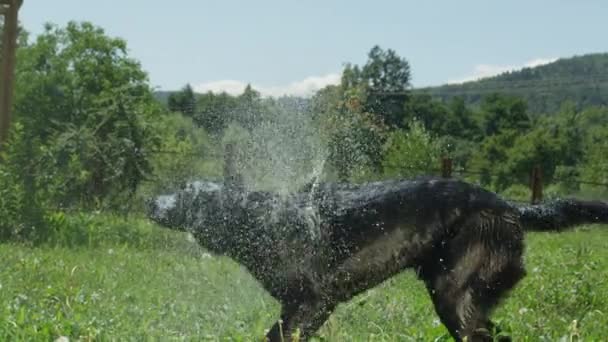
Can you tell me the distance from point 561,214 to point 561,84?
124m

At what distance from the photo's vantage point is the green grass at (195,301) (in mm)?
4614

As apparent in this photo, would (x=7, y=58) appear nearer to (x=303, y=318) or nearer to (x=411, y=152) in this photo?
(x=303, y=318)

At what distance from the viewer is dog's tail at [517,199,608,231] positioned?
5379mm

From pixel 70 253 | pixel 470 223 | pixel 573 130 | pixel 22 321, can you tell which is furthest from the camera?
pixel 573 130

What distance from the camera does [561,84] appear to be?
124000 millimetres

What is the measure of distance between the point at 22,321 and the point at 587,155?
71527 millimetres

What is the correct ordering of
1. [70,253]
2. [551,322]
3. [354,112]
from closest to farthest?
[551,322] → [70,253] → [354,112]

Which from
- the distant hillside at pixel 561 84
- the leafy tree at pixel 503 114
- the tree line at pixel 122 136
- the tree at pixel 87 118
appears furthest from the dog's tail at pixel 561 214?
the distant hillside at pixel 561 84

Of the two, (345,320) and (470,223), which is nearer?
(470,223)

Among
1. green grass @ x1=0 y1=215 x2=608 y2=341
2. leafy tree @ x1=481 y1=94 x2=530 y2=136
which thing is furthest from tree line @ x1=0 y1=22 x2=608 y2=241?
leafy tree @ x1=481 y1=94 x2=530 y2=136

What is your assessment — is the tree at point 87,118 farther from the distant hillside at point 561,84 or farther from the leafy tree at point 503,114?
the distant hillside at point 561,84

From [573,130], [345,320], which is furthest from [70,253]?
[573,130]

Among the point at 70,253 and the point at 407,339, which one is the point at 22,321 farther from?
the point at 70,253

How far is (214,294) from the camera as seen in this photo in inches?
259
